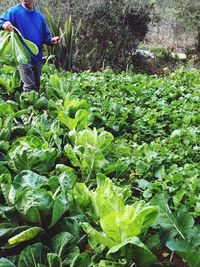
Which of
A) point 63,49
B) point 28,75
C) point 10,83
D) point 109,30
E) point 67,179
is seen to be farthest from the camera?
point 109,30

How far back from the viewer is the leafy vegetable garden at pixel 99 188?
2008 mm

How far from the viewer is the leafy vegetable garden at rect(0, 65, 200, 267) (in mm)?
2008

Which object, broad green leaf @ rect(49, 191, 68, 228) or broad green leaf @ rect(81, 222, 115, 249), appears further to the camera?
broad green leaf @ rect(49, 191, 68, 228)

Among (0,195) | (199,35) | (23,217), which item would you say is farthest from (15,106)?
(199,35)

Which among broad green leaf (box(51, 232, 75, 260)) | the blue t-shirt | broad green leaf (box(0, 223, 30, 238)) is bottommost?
broad green leaf (box(51, 232, 75, 260))

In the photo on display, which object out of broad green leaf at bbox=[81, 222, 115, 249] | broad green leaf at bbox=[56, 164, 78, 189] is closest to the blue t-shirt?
broad green leaf at bbox=[56, 164, 78, 189]

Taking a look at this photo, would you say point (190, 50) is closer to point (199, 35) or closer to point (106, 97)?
point (199, 35)

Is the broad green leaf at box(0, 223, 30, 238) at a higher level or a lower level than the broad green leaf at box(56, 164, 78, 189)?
lower

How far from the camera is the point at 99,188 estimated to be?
239cm

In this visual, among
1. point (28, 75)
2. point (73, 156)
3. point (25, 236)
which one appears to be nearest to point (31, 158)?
point (73, 156)

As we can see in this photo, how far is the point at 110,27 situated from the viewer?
1103 centimetres

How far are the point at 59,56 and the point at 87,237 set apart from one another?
22.1 feet

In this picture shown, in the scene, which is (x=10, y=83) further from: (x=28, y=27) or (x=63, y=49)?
(x=63, y=49)

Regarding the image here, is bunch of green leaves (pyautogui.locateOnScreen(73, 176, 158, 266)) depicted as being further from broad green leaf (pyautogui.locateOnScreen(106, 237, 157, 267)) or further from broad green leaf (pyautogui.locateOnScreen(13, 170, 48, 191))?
broad green leaf (pyautogui.locateOnScreen(13, 170, 48, 191))
